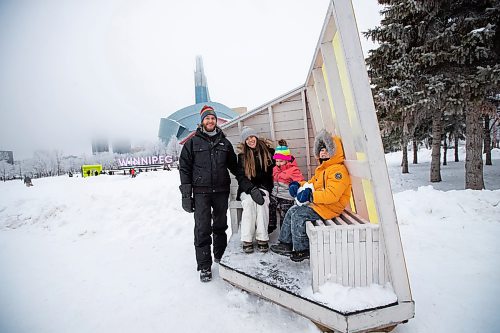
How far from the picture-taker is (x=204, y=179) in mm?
3484

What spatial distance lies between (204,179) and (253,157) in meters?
0.81

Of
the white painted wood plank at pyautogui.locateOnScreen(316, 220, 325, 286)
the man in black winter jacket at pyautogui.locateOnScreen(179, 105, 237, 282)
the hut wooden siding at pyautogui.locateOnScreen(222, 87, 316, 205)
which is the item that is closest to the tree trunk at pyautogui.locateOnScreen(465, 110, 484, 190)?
the hut wooden siding at pyautogui.locateOnScreen(222, 87, 316, 205)

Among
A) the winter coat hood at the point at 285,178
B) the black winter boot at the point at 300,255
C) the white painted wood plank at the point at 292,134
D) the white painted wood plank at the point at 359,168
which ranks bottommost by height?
the black winter boot at the point at 300,255

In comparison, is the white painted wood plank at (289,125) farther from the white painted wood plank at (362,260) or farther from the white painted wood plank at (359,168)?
the white painted wood plank at (362,260)

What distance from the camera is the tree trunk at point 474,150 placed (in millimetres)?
7525

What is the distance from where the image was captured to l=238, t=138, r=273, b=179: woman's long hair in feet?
12.4

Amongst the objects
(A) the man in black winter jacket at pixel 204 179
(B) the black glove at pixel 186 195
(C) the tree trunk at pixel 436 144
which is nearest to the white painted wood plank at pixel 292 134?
(A) the man in black winter jacket at pixel 204 179

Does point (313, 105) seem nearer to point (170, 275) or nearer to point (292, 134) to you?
point (292, 134)

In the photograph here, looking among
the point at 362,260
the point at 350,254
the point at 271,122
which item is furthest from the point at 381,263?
the point at 271,122

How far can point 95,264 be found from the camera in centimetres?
420

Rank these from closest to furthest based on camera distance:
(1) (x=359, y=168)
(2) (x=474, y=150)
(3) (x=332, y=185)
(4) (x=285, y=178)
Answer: (1) (x=359, y=168), (3) (x=332, y=185), (4) (x=285, y=178), (2) (x=474, y=150)

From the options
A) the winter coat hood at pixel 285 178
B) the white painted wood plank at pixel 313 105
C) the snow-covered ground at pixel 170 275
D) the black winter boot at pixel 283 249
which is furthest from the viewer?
the white painted wood plank at pixel 313 105

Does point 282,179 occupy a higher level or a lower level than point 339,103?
lower

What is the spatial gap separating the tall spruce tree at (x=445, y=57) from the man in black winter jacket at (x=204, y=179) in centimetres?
677
